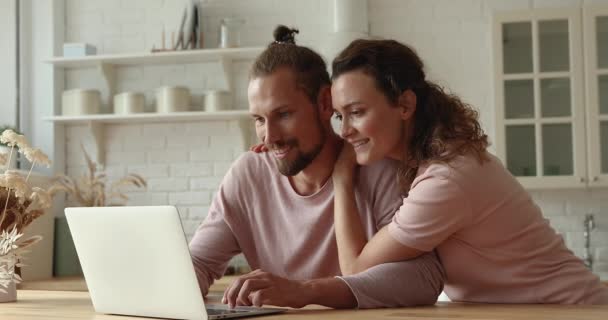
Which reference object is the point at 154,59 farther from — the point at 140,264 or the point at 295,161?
the point at 140,264

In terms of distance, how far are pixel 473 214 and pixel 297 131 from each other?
0.50 metres

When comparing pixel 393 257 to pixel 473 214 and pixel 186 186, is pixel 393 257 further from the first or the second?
pixel 186 186

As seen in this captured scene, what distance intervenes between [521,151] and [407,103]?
264 centimetres

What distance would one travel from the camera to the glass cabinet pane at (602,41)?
4441 mm

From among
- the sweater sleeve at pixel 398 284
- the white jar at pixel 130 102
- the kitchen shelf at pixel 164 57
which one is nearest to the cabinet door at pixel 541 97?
the kitchen shelf at pixel 164 57

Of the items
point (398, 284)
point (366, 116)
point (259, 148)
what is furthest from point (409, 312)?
point (259, 148)

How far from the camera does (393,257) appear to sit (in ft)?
6.09

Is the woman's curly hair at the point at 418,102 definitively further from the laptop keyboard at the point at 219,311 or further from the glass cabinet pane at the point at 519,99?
the glass cabinet pane at the point at 519,99

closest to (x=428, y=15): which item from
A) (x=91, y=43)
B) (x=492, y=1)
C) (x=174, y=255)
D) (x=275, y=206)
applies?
(x=492, y=1)

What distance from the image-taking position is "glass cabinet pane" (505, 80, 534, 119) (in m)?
4.53

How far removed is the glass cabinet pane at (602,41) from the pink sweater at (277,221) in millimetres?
2730

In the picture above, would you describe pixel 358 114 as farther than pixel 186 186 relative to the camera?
No

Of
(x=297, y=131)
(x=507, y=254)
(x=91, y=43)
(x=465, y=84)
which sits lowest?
(x=507, y=254)

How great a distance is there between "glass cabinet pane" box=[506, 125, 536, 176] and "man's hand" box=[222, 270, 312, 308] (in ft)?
9.81
